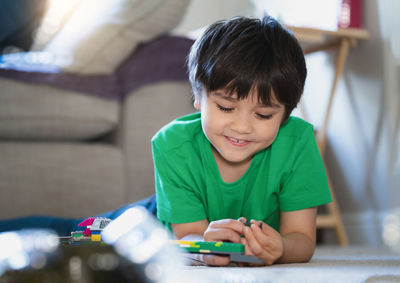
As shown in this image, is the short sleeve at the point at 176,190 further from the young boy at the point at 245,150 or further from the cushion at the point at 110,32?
A: the cushion at the point at 110,32

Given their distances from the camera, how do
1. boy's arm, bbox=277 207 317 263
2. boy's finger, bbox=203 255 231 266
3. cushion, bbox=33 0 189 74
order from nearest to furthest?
boy's finger, bbox=203 255 231 266
boy's arm, bbox=277 207 317 263
cushion, bbox=33 0 189 74

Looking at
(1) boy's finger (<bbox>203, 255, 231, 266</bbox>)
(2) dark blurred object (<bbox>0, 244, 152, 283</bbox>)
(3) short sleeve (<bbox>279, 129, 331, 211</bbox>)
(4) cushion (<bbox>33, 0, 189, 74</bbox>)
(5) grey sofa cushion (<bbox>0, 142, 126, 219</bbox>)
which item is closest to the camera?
(2) dark blurred object (<bbox>0, 244, 152, 283</bbox>)

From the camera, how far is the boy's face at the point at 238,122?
816 mm

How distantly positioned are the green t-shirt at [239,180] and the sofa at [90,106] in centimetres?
44

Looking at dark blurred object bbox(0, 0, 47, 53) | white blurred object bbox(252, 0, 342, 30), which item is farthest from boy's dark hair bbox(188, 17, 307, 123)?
white blurred object bbox(252, 0, 342, 30)

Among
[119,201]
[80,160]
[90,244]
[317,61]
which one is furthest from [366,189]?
[90,244]

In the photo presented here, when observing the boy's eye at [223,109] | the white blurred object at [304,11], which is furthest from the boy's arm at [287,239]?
the white blurred object at [304,11]

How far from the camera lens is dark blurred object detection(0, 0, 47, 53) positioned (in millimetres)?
1378

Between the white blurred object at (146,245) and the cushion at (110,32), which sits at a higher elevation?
the cushion at (110,32)

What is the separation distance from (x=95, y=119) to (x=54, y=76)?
0.55 ft

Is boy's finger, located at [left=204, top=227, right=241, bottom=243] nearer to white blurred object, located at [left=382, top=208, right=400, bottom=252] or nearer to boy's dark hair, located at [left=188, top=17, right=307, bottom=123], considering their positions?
boy's dark hair, located at [left=188, top=17, right=307, bottom=123]

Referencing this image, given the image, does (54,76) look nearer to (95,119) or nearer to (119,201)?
(95,119)

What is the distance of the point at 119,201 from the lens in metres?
1.41

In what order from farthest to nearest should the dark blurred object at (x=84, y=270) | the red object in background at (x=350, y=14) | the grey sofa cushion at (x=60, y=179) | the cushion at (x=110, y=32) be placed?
the red object in background at (x=350, y=14) < the cushion at (x=110, y=32) < the grey sofa cushion at (x=60, y=179) < the dark blurred object at (x=84, y=270)
